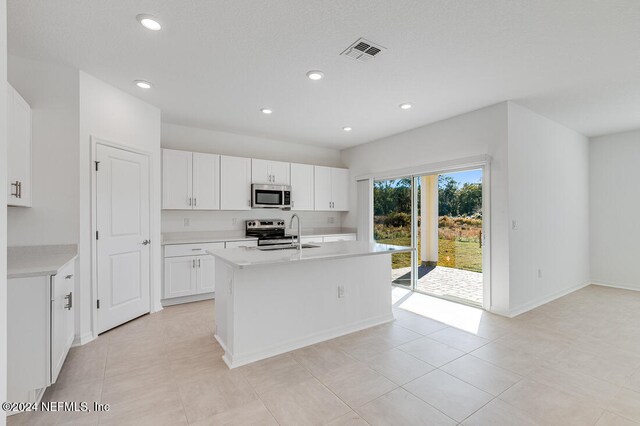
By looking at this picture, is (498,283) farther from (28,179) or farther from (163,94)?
(28,179)

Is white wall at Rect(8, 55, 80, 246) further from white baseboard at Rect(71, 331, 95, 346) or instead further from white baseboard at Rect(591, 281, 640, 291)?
white baseboard at Rect(591, 281, 640, 291)

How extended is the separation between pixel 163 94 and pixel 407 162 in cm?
355

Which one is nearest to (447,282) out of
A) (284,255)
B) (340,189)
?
(340,189)

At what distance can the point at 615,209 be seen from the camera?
497 centimetres

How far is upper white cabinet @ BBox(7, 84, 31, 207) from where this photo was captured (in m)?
2.25

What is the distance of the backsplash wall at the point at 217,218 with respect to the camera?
4.53m

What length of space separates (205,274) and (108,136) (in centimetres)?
210

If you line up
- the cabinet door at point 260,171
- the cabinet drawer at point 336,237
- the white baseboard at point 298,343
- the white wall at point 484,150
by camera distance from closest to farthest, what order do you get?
the white baseboard at point 298,343 → the white wall at point 484,150 → the cabinet door at point 260,171 → the cabinet drawer at point 336,237

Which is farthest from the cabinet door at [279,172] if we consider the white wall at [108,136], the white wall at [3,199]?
the white wall at [3,199]

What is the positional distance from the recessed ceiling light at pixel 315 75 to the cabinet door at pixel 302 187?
248 centimetres

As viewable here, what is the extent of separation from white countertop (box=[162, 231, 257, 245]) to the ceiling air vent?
307cm

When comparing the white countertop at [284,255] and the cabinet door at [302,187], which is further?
the cabinet door at [302,187]

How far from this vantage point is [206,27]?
2.16 meters

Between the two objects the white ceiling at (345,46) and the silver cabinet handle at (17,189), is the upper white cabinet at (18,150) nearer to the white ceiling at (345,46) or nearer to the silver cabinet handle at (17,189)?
the silver cabinet handle at (17,189)
